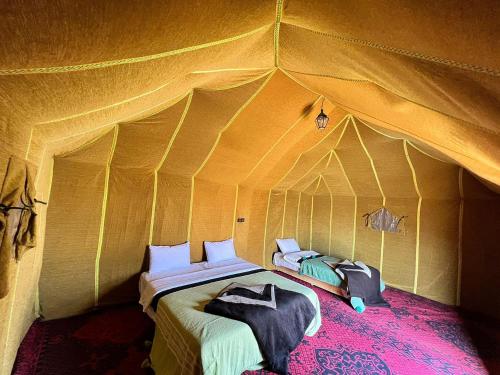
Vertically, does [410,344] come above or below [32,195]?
below

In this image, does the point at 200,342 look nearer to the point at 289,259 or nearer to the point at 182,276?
the point at 182,276

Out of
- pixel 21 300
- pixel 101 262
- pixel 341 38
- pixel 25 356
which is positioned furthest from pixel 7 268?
pixel 101 262

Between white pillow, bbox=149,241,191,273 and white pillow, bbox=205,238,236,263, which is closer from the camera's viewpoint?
white pillow, bbox=149,241,191,273

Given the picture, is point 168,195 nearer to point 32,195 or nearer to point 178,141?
point 178,141

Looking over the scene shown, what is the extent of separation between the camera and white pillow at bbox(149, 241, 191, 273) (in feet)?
10.2

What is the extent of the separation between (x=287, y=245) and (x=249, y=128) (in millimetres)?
3197

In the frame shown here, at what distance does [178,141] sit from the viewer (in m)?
2.97

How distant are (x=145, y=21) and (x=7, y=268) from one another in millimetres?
1317

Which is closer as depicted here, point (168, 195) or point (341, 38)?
point (341, 38)

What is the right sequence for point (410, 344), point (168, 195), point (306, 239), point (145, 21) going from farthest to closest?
point (306, 239), point (168, 195), point (410, 344), point (145, 21)

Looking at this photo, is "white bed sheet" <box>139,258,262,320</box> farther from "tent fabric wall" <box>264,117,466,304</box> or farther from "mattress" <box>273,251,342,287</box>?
"tent fabric wall" <box>264,117,466,304</box>

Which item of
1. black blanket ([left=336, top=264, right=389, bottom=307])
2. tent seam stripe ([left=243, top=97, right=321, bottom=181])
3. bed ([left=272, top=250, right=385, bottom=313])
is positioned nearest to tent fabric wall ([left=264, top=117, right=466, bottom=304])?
bed ([left=272, top=250, right=385, bottom=313])

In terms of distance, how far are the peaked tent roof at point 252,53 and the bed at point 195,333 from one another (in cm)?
176

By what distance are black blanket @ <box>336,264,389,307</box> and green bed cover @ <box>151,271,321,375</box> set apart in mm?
2154
